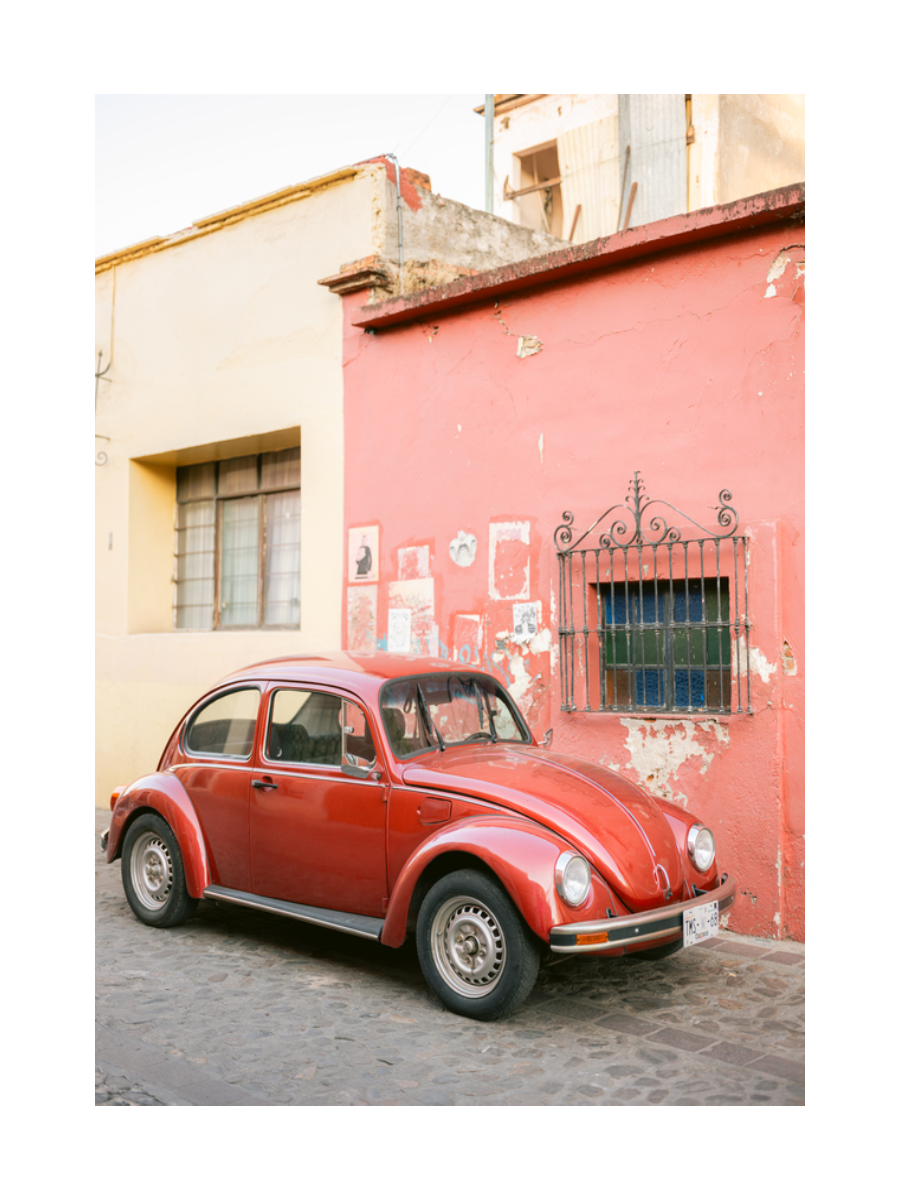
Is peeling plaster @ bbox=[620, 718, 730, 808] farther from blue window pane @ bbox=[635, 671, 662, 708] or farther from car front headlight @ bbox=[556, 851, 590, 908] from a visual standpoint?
car front headlight @ bbox=[556, 851, 590, 908]

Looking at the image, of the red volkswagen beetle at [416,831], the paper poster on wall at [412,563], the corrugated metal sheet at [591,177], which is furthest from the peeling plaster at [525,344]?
the corrugated metal sheet at [591,177]

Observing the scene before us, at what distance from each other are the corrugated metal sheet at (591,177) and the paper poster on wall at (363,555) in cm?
820

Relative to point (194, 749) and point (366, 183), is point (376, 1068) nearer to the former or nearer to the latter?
point (194, 749)

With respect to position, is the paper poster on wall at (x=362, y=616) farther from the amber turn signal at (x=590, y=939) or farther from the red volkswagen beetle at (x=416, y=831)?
the amber turn signal at (x=590, y=939)

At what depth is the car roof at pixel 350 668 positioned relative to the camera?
218 inches

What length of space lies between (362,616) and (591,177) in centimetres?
982

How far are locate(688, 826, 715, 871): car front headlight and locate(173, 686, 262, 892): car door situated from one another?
2400 mm

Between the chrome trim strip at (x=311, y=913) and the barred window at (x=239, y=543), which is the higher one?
the barred window at (x=239, y=543)

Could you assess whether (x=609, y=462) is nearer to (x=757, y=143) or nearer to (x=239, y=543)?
(x=239, y=543)

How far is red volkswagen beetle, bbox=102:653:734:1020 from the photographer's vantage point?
4.43m

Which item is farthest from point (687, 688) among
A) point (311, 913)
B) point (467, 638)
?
point (311, 913)

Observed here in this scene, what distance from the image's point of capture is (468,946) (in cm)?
463

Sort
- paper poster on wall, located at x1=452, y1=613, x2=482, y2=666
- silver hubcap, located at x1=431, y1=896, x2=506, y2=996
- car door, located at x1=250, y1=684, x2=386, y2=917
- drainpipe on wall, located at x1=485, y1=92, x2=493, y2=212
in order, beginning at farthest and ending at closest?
1. drainpipe on wall, located at x1=485, y1=92, x2=493, y2=212
2. paper poster on wall, located at x1=452, y1=613, x2=482, y2=666
3. car door, located at x1=250, y1=684, x2=386, y2=917
4. silver hubcap, located at x1=431, y1=896, x2=506, y2=996

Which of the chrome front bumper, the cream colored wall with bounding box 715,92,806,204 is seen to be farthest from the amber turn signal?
the cream colored wall with bounding box 715,92,806,204
